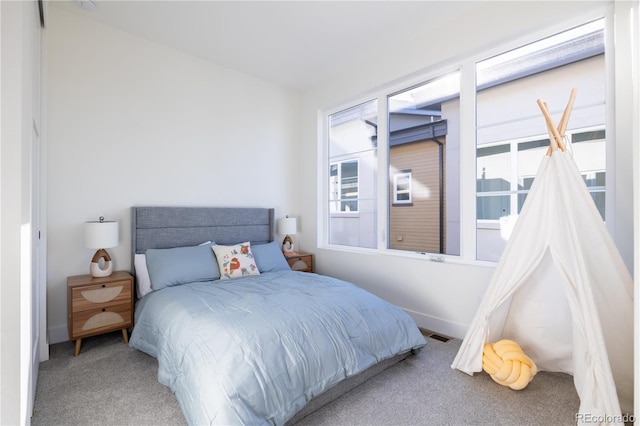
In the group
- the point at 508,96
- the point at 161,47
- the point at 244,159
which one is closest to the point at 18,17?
the point at 161,47

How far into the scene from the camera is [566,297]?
2.05m

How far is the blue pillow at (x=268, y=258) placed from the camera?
3.44 metres

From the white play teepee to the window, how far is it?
1.55 ft

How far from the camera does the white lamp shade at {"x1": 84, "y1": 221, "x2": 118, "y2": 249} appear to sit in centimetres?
264

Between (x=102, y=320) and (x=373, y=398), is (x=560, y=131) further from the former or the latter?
(x=102, y=320)

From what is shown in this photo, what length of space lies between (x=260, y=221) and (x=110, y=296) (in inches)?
71.2

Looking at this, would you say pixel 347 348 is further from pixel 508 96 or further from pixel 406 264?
pixel 508 96

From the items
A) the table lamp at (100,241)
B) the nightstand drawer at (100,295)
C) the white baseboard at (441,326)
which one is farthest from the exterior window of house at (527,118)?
the table lamp at (100,241)

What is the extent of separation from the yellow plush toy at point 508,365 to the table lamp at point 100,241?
3185 mm

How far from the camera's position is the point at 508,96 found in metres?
2.70

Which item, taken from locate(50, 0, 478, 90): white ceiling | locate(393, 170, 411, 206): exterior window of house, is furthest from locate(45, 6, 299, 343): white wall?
locate(393, 170, 411, 206): exterior window of house

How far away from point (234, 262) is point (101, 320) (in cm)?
120

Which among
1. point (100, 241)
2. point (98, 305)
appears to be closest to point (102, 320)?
point (98, 305)

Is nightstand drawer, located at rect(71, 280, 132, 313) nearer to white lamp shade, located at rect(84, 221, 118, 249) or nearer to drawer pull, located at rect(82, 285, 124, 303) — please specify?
drawer pull, located at rect(82, 285, 124, 303)
